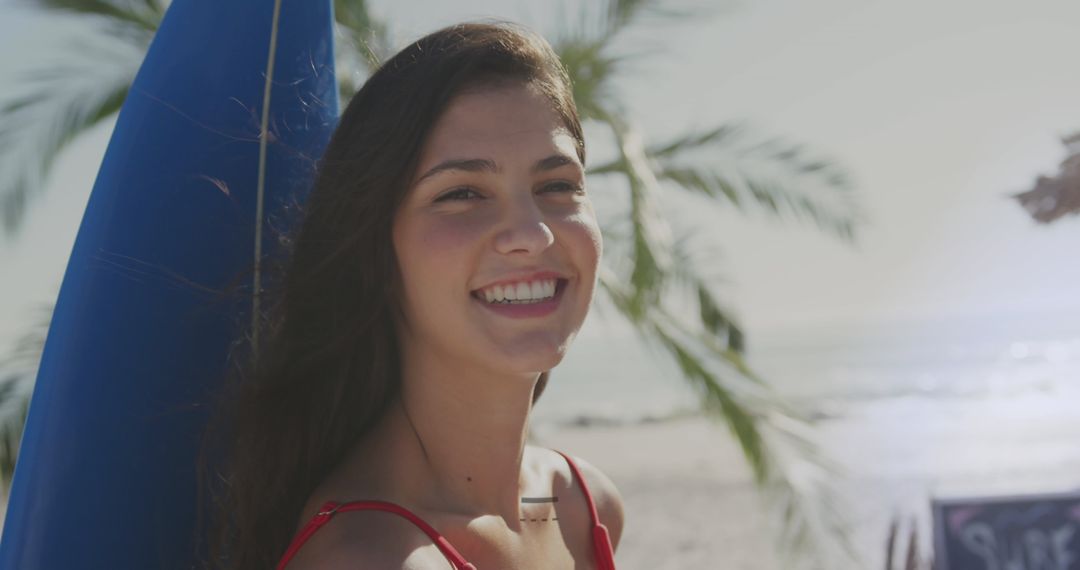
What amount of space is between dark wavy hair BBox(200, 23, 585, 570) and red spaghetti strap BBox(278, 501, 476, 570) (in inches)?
9.0

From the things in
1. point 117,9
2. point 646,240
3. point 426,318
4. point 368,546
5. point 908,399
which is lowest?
point 368,546

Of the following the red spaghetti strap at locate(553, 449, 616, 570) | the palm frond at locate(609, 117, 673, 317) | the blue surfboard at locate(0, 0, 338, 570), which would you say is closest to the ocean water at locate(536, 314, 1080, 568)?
the palm frond at locate(609, 117, 673, 317)

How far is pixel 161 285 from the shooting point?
5.91ft

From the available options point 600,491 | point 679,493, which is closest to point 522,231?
point 600,491

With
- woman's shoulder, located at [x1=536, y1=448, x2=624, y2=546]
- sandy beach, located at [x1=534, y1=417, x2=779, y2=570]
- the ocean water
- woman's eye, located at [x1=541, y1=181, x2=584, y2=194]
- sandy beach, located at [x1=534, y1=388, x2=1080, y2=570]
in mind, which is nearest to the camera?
woman's eye, located at [x1=541, y1=181, x2=584, y2=194]

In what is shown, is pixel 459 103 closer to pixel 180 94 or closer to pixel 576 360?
pixel 180 94

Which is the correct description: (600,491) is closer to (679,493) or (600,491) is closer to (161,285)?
(161,285)

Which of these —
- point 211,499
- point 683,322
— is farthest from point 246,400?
point 683,322

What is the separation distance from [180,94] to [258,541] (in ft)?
2.61

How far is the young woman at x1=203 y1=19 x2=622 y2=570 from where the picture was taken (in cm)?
163

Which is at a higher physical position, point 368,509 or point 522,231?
point 522,231

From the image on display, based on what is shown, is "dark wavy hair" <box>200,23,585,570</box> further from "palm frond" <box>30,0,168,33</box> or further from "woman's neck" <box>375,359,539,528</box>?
"palm frond" <box>30,0,168,33</box>

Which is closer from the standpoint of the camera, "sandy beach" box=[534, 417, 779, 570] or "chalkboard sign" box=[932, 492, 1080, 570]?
"chalkboard sign" box=[932, 492, 1080, 570]

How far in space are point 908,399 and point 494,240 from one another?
27.4m
